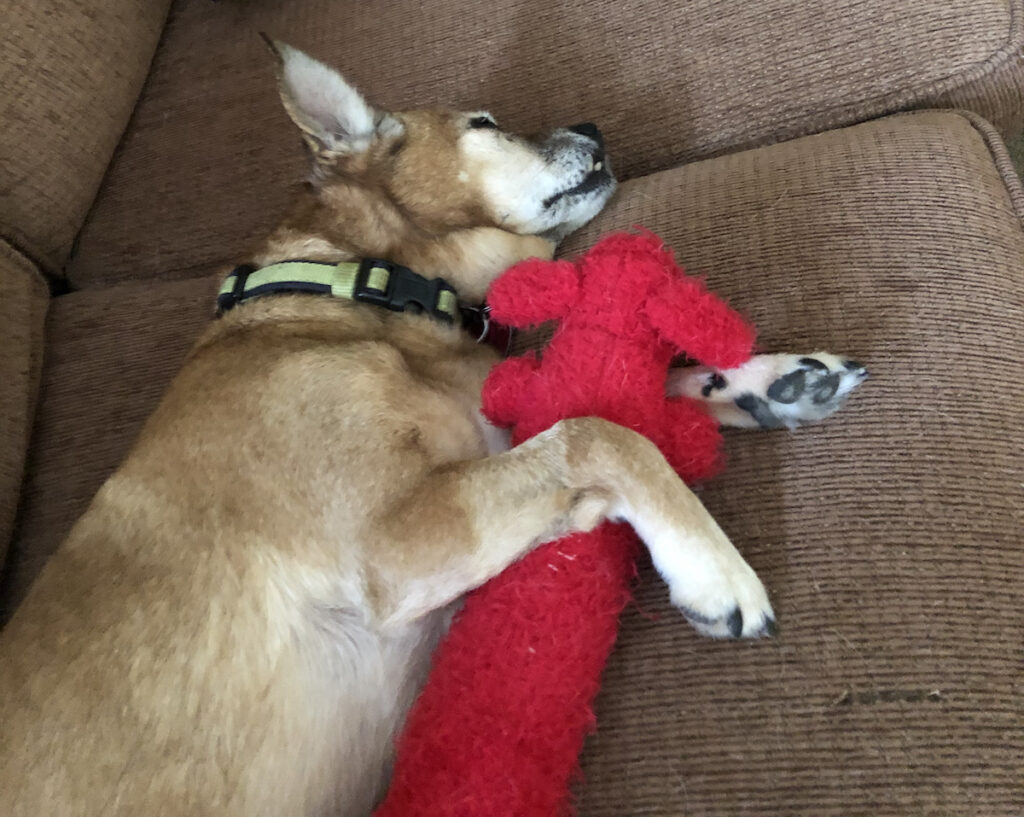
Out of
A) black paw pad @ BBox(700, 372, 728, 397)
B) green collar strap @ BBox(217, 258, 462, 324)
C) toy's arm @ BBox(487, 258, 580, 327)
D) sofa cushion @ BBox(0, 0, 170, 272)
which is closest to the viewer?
toy's arm @ BBox(487, 258, 580, 327)

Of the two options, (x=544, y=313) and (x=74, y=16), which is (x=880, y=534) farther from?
(x=74, y=16)

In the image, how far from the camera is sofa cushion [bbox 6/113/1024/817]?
3.28 ft

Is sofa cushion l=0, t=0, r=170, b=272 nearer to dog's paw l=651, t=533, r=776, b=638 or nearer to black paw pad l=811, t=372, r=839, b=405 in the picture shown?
dog's paw l=651, t=533, r=776, b=638

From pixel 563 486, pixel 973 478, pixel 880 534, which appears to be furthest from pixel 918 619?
pixel 563 486

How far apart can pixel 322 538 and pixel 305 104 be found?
0.91 meters

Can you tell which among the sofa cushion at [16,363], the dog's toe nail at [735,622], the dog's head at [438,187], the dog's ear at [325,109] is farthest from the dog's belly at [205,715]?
the dog's ear at [325,109]

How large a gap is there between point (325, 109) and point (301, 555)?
95 cm

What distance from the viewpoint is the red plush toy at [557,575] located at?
3.40 ft

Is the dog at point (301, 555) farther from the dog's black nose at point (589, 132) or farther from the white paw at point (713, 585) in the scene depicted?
the dog's black nose at point (589, 132)

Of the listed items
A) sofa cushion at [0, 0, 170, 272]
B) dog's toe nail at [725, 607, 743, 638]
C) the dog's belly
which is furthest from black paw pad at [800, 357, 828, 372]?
sofa cushion at [0, 0, 170, 272]

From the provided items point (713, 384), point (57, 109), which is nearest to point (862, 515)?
point (713, 384)

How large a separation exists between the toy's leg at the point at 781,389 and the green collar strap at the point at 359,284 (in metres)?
0.57

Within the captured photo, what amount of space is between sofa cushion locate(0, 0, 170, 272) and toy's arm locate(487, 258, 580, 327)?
172 centimetres

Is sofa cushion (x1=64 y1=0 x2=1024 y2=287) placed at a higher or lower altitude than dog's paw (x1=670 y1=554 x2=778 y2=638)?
higher
